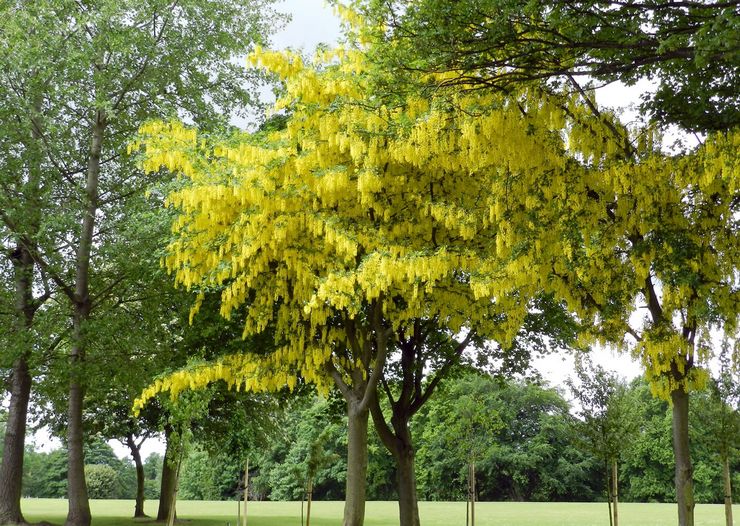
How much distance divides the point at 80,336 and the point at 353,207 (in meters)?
7.50

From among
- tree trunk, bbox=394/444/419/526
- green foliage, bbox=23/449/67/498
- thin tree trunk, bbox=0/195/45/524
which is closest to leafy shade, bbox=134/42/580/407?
tree trunk, bbox=394/444/419/526

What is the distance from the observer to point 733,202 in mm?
10398

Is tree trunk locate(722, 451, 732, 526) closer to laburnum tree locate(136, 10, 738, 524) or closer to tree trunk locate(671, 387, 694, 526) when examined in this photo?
laburnum tree locate(136, 10, 738, 524)

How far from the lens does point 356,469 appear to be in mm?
11375

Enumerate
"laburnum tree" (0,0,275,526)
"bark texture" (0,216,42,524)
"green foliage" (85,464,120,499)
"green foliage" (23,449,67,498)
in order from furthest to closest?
"green foliage" (23,449,67,498) → "green foliage" (85,464,120,499) → "bark texture" (0,216,42,524) → "laburnum tree" (0,0,275,526)

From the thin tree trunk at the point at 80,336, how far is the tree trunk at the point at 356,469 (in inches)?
259

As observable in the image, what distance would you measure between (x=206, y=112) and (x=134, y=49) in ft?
6.45

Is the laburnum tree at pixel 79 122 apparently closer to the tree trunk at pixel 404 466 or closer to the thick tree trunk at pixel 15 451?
the thick tree trunk at pixel 15 451

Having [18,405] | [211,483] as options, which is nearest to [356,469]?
[18,405]

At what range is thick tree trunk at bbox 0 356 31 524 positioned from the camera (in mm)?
16016

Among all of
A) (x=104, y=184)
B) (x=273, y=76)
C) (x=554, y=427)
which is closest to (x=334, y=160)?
(x=273, y=76)

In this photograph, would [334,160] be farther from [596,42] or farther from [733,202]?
[733,202]

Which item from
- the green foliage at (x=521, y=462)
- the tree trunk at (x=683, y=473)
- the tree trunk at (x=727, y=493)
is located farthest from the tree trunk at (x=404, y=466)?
the green foliage at (x=521, y=462)

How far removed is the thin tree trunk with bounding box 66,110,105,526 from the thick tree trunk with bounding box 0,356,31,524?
52.3 inches
